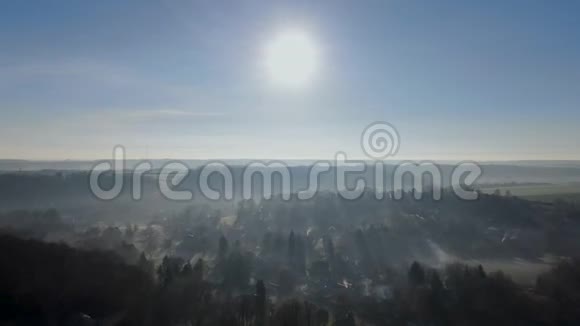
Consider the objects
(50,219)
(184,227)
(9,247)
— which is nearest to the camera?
(9,247)

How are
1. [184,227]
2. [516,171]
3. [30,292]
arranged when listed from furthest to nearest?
[516,171] < [184,227] < [30,292]

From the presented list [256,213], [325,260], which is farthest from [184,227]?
[325,260]

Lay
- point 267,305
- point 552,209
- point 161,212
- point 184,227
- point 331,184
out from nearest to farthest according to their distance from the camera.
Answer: point 267,305 < point 184,227 < point 552,209 < point 161,212 < point 331,184

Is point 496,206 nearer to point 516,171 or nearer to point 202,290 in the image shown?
point 202,290

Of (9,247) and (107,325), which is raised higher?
(9,247)

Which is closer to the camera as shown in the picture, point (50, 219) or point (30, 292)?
point (30, 292)

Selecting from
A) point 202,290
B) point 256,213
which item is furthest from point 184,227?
point 202,290

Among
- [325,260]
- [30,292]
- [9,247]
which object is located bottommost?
[325,260]

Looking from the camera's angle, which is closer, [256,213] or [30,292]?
[30,292]

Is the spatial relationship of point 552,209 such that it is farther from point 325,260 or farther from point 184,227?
point 184,227
